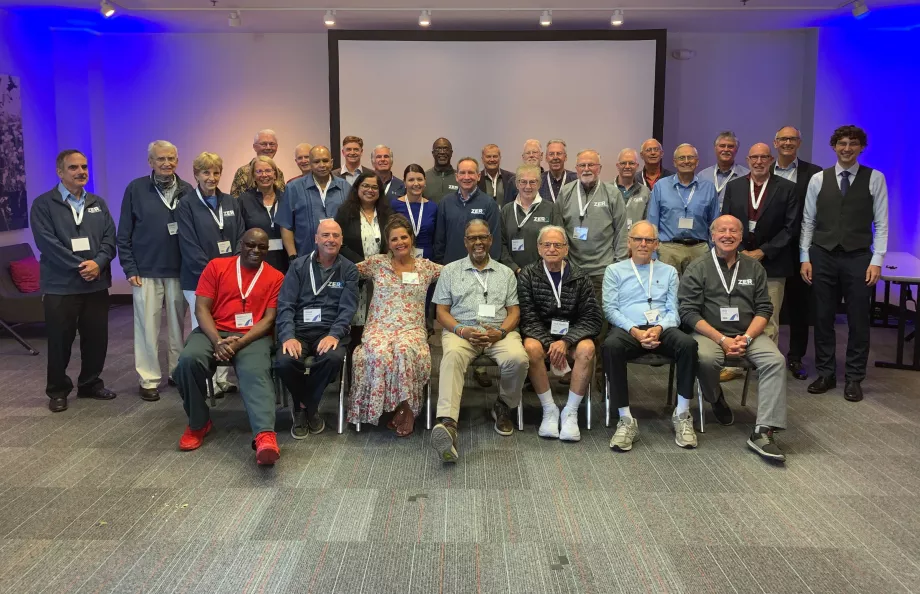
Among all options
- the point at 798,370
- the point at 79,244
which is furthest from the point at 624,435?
the point at 79,244

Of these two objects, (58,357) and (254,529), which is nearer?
(254,529)

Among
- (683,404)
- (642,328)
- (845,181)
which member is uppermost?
(845,181)

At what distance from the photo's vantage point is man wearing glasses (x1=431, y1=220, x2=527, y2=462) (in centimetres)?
401

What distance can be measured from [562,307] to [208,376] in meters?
2.07

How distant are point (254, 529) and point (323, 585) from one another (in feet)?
1.81

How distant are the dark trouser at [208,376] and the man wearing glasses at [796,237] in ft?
12.5

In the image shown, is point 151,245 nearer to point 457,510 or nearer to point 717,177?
point 457,510

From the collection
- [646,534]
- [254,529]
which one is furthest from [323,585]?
[646,534]

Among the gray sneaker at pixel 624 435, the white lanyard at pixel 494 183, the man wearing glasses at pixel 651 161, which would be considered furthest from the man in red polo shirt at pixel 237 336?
the man wearing glasses at pixel 651 161

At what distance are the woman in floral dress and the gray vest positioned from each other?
2.75 metres

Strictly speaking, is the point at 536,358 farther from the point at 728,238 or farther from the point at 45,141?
the point at 45,141

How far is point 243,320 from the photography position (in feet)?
13.6

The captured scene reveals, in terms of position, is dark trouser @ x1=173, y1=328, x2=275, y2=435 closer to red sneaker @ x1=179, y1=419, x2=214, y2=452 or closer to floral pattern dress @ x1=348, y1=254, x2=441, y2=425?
red sneaker @ x1=179, y1=419, x2=214, y2=452

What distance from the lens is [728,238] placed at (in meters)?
4.20
